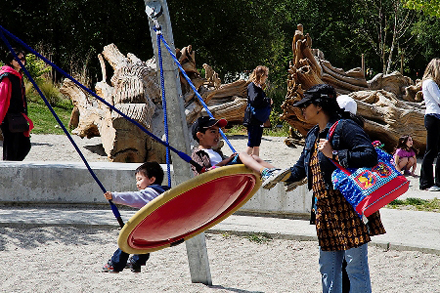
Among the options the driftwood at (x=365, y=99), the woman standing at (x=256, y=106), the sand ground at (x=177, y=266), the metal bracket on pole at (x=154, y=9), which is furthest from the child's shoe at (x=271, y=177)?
the driftwood at (x=365, y=99)

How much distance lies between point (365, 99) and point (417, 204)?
534 cm

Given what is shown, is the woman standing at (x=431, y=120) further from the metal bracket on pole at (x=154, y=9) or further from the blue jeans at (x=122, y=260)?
the blue jeans at (x=122, y=260)

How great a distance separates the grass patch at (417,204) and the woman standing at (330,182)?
170 inches

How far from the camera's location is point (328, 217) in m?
3.54

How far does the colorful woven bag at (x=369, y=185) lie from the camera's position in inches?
128

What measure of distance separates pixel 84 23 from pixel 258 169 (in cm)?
2333

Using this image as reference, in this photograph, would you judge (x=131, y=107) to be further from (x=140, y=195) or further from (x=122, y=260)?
(x=140, y=195)

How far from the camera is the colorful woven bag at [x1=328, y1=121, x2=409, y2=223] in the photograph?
10.7 feet

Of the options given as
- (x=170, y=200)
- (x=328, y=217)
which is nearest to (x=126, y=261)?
(x=170, y=200)

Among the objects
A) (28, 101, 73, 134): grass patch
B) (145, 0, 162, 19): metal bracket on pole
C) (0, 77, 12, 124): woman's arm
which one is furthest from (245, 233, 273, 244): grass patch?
(28, 101, 73, 134): grass patch

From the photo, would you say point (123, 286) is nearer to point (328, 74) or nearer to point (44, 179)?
point (44, 179)

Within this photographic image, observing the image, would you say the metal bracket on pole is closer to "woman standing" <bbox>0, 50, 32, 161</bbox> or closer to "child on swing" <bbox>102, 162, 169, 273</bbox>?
"child on swing" <bbox>102, 162, 169, 273</bbox>

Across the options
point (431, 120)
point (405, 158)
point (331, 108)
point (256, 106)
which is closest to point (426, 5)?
point (405, 158)

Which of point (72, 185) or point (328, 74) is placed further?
point (328, 74)
